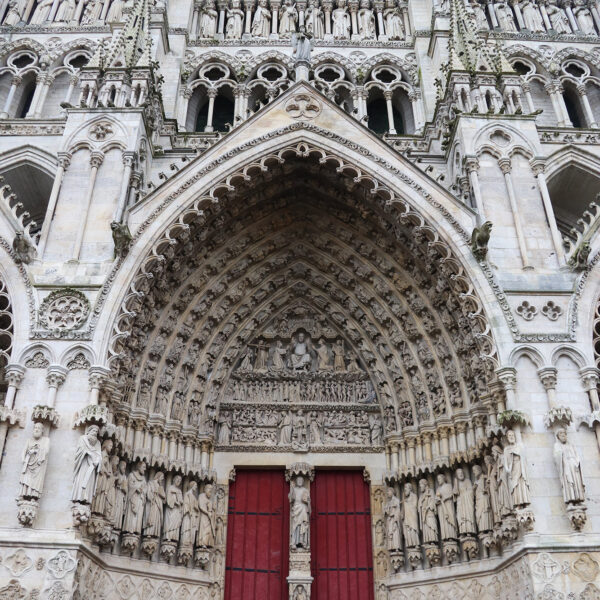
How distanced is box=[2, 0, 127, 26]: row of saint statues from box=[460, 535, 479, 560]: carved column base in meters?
13.8

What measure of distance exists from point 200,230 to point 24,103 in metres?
6.58

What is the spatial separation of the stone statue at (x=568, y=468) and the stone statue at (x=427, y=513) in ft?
7.89

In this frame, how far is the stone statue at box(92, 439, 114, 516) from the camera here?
8488 millimetres

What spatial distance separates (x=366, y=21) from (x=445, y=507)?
11.8 metres

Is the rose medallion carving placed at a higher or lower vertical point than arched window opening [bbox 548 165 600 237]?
lower

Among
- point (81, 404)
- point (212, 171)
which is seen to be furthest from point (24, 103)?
point (81, 404)

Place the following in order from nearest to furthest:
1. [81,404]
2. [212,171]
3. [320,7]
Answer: [81,404] → [212,171] → [320,7]

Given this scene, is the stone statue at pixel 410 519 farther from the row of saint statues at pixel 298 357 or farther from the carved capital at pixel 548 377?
the carved capital at pixel 548 377

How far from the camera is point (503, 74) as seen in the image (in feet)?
40.6

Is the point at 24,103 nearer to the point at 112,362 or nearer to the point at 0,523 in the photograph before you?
the point at 112,362

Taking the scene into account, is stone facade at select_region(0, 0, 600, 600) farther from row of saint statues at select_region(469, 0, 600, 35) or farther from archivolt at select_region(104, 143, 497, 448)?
row of saint statues at select_region(469, 0, 600, 35)

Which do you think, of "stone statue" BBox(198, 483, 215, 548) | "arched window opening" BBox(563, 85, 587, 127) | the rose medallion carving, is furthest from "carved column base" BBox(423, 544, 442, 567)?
"arched window opening" BBox(563, 85, 587, 127)

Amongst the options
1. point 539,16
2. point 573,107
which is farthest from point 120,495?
point 539,16

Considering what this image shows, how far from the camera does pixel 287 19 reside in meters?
15.6
